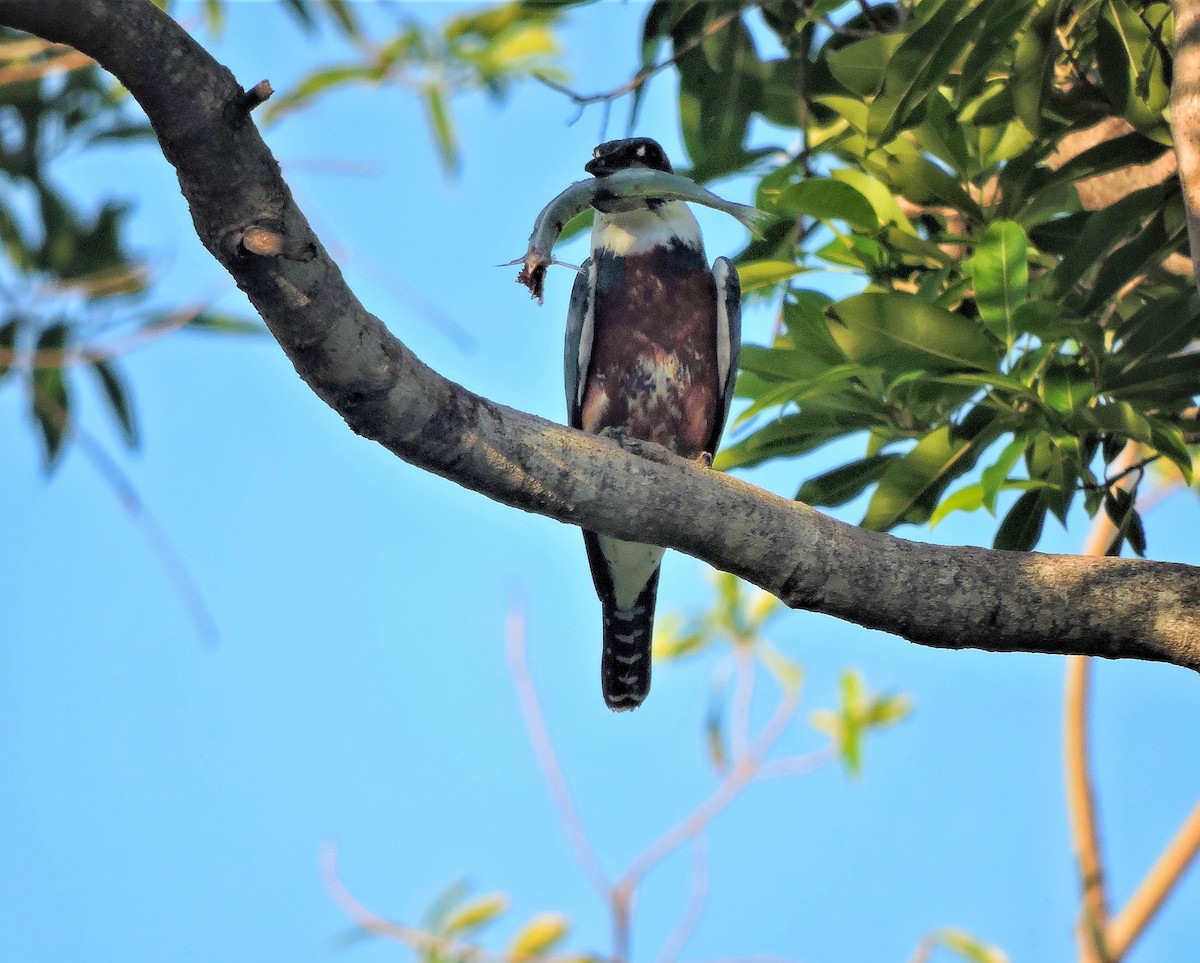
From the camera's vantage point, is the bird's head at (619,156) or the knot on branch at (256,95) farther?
the bird's head at (619,156)

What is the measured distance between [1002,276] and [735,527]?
1.01 m

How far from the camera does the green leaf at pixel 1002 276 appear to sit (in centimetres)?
304

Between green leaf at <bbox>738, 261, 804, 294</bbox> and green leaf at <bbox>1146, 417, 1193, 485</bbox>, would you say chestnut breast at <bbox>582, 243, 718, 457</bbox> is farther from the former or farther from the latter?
green leaf at <bbox>1146, 417, 1193, 485</bbox>

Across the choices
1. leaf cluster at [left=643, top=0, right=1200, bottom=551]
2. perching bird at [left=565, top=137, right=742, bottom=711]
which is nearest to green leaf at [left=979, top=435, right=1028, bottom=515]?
leaf cluster at [left=643, top=0, right=1200, bottom=551]

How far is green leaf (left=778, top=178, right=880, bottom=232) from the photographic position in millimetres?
3248

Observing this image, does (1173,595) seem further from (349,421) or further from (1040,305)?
(349,421)

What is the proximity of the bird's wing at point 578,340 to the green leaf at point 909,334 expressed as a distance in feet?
5.48

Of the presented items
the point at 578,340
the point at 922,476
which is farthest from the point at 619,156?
the point at 922,476

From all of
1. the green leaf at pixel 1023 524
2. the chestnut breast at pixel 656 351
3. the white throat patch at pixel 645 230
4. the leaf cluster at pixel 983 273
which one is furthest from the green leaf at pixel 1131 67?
the white throat patch at pixel 645 230

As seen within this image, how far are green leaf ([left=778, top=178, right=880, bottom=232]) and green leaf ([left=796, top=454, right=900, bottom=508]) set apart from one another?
657 millimetres

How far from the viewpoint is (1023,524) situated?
3.43 metres

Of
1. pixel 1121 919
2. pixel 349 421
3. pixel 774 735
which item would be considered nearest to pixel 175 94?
pixel 349 421

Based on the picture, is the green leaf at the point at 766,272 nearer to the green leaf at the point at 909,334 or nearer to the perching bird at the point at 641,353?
the green leaf at the point at 909,334

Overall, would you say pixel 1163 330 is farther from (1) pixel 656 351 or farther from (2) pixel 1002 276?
(1) pixel 656 351
